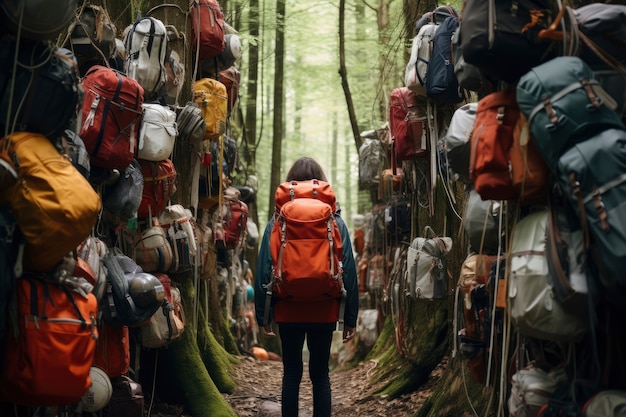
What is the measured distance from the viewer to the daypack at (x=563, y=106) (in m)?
3.62

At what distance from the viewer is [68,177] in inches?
153

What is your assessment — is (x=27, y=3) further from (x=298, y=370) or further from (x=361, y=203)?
(x=361, y=203)

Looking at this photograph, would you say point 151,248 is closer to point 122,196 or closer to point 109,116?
point 122,196

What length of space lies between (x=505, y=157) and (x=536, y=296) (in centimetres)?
75

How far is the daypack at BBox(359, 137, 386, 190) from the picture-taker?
1448cm

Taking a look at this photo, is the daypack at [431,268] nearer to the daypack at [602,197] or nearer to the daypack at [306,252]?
the daypack at [306,252]

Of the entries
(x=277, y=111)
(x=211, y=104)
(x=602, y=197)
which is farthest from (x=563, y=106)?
(x=277, y=111)

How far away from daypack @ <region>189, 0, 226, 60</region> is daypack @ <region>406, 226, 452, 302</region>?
3.30m

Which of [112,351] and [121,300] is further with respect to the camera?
[112,351]

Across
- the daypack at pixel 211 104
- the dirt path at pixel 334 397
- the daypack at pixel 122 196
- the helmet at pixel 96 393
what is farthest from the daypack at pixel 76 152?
the dirt path at pixel 334 397

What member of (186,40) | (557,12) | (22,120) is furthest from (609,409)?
(186,40)

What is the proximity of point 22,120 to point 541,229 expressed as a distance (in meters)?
2.71

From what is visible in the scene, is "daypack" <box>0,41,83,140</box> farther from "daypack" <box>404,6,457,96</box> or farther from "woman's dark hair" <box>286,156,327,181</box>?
"daypack" <box>404,6,457,96</box>

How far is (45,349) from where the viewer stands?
380 cm
